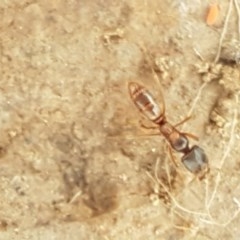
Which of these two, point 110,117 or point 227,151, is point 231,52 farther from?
point 110,117

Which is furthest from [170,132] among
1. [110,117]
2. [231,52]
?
[231,52]

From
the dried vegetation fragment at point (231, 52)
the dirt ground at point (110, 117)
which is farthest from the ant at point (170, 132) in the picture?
the dried vegetation fragment at point (231, 52)

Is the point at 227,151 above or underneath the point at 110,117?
underneath

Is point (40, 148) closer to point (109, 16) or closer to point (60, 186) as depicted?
point (60, 186)

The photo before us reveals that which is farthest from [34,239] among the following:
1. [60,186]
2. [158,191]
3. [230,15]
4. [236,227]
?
[230,15]

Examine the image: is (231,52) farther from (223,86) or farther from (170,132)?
(170,132)

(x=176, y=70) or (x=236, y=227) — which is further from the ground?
(x=176, y=70)

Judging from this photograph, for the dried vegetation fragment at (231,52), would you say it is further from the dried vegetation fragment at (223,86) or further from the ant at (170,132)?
the ant at (170,132)
